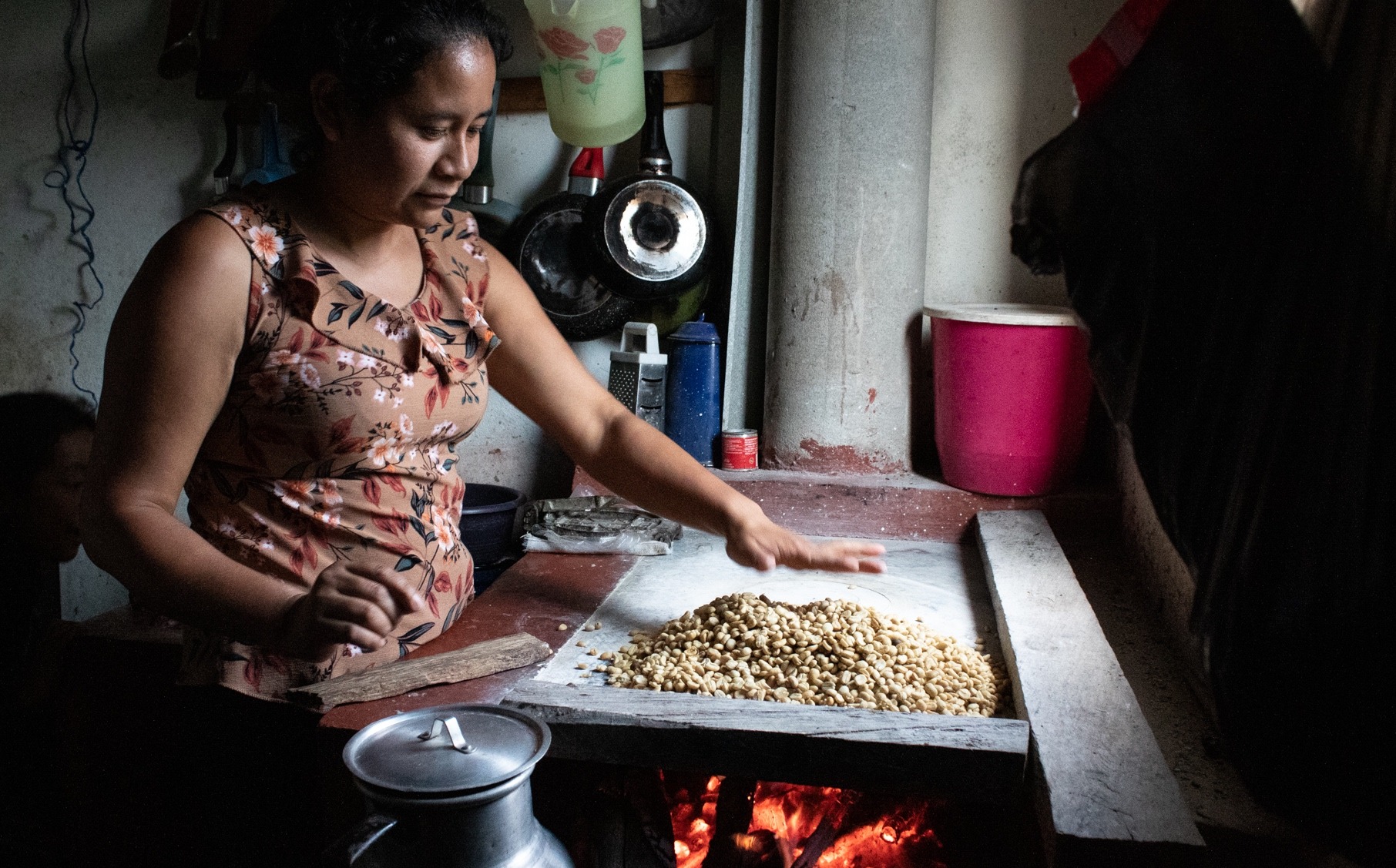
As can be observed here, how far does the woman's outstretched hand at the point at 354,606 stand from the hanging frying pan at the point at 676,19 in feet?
8.58

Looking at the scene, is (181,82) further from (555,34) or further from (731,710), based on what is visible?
(731,710)

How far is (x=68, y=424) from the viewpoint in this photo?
2627 mm

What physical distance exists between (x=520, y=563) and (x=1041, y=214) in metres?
2.19

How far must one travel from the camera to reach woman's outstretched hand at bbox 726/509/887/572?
5.61ft

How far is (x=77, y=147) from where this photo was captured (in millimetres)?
4055

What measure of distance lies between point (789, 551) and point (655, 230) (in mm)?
1901

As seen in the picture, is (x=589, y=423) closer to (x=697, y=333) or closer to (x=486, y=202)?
(x=697, y=333)

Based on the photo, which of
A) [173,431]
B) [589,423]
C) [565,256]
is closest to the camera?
[173,431]

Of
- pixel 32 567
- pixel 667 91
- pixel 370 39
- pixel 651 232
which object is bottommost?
pixel 32 567

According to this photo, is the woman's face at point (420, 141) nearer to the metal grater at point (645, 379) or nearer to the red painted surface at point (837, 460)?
the metal grater at point (645, 379)

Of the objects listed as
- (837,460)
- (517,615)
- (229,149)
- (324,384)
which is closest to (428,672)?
(517,615)

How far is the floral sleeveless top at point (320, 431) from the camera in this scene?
1580 millimetres

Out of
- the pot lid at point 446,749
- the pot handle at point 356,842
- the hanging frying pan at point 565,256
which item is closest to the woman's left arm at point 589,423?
the pot lid at point 446,749

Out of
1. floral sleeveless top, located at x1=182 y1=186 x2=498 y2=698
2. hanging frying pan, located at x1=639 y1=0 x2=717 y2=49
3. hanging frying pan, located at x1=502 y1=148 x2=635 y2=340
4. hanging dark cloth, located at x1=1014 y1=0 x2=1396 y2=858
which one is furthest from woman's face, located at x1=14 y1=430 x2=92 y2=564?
hanging dark cloth, located at x1=1014 y1=0 x2=1396 y2=858
